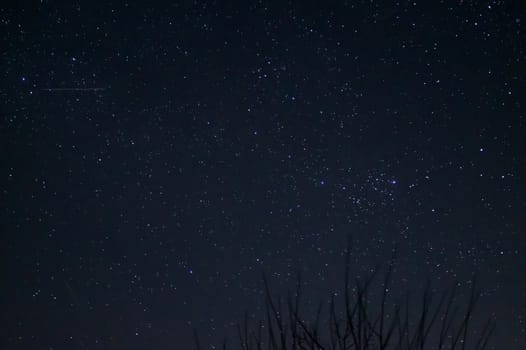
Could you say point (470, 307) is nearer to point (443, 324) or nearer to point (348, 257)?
point (443, 324)

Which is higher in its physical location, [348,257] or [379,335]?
[348,257]

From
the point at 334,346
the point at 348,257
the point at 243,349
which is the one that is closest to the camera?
the point at 348,257

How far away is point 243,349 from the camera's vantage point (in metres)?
3.93

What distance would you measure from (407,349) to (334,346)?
56 centimetres

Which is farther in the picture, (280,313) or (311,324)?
(280,313)

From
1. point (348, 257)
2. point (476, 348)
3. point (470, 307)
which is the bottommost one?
point (476, 348)

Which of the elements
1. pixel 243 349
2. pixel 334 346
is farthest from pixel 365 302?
pixel 243 349

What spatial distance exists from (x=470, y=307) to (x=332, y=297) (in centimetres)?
100

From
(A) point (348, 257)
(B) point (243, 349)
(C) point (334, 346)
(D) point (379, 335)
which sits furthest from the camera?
(B) point (243, 349)

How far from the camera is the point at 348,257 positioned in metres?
3.07

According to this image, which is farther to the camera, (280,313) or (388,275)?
(280,313)

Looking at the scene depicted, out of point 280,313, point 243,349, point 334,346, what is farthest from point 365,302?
point 243,349

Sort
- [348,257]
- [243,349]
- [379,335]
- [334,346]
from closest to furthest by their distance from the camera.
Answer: [348,257]
[379,335]
[334,346]
[243,349]

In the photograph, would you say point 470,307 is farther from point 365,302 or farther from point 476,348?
point 365,302
